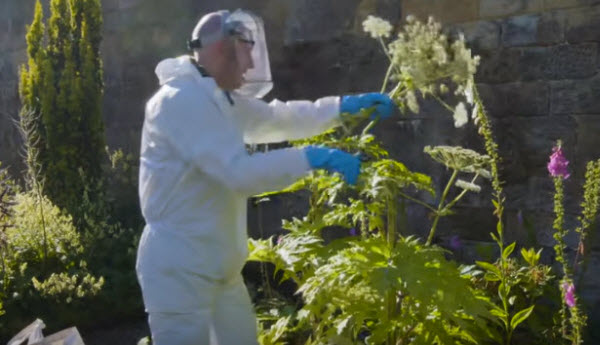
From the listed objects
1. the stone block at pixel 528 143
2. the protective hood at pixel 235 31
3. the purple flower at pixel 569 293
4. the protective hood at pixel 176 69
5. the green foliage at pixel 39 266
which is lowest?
the green foliage at pixel 39 266

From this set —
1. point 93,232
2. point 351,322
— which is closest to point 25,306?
point 93,232

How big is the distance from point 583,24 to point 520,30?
0.36 meters

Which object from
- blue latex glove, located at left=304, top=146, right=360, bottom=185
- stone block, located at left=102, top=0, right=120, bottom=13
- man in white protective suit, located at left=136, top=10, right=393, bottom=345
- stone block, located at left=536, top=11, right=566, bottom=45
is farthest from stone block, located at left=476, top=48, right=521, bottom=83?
stone block, located at left=102, top=0, right=120, bottom=13

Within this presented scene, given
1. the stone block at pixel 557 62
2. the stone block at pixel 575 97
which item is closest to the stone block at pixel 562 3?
the stone block at pixel 557 62

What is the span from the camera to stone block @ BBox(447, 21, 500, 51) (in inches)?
192

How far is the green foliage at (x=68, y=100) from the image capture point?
654 cm

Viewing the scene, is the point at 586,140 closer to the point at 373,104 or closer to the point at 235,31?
the point at 373,104

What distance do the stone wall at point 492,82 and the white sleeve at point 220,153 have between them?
208 cm

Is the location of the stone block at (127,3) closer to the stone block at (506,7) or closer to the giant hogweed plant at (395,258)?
the stone block at (506,7)

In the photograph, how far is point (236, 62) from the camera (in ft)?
9.76

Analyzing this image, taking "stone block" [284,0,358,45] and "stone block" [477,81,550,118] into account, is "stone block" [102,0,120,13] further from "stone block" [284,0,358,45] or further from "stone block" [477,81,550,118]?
"stone block" [477,81,550,118]

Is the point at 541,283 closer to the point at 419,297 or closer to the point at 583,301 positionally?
the point at 583,301

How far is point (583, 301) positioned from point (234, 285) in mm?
2250

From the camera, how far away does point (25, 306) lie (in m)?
5.00
